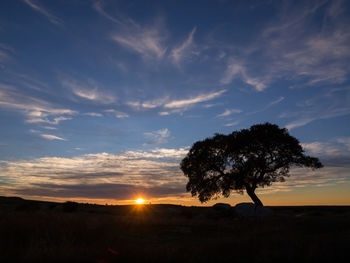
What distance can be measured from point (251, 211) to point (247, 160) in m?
5.90

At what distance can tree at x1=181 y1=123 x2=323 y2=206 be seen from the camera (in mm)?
34094

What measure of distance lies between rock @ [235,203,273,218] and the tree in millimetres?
3117

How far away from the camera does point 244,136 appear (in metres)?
34.7

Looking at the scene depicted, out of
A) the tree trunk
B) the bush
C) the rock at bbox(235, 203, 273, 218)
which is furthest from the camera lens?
the bush

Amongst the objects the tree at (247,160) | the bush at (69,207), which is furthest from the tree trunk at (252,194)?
the bush at (69,207)

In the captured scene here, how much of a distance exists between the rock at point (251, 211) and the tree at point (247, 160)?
3.12 m

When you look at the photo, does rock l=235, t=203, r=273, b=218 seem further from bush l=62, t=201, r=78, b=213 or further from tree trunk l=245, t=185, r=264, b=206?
bush l=62, t=201, r=78, b=213

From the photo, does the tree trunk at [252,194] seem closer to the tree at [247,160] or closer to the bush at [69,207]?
the tree at [247,160]

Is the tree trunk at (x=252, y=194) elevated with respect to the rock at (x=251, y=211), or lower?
elevated

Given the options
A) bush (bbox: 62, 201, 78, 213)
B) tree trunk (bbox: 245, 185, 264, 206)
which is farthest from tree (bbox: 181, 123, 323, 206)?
bush (bbox: 62, 201, 78, 213)

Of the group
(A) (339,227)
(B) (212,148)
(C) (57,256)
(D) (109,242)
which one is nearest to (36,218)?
Result: (D) (109,242)

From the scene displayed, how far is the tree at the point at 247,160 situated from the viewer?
34.1 m

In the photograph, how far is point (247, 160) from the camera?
3412cm

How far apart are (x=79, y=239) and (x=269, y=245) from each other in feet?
24.5
